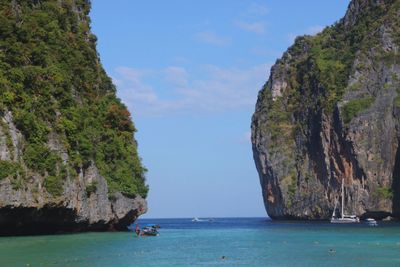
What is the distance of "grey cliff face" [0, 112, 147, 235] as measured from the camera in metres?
42.0

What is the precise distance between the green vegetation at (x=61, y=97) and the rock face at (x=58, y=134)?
7 centimetres

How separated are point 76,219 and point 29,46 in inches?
479

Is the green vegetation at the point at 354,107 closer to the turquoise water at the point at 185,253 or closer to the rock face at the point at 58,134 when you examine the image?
the rock face at the point at 58,134

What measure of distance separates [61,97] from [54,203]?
8.72 meters

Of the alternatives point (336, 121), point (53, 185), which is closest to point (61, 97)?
point (53, 185)

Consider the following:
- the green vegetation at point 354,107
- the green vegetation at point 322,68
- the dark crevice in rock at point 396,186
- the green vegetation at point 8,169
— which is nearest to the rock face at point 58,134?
the green vegetation at point 8,169

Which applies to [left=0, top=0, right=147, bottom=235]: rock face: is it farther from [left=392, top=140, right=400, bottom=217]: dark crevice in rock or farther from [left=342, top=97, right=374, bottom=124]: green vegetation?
[left=342, top=97, right=374, bottom=124]: green vegetation

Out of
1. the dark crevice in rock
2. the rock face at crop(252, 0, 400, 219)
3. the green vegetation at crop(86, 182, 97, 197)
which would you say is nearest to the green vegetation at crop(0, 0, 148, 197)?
the green vegetation at crop(86, 182, 97, 197)

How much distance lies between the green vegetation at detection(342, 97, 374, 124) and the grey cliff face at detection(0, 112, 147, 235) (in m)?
46.8

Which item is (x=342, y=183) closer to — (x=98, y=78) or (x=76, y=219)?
(x=98, y=78)

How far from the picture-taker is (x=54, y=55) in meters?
53.3

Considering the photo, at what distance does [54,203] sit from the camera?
148ft

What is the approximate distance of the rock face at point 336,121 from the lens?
96875mm

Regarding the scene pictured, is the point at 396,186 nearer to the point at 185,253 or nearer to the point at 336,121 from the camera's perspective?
the point at 336,121
